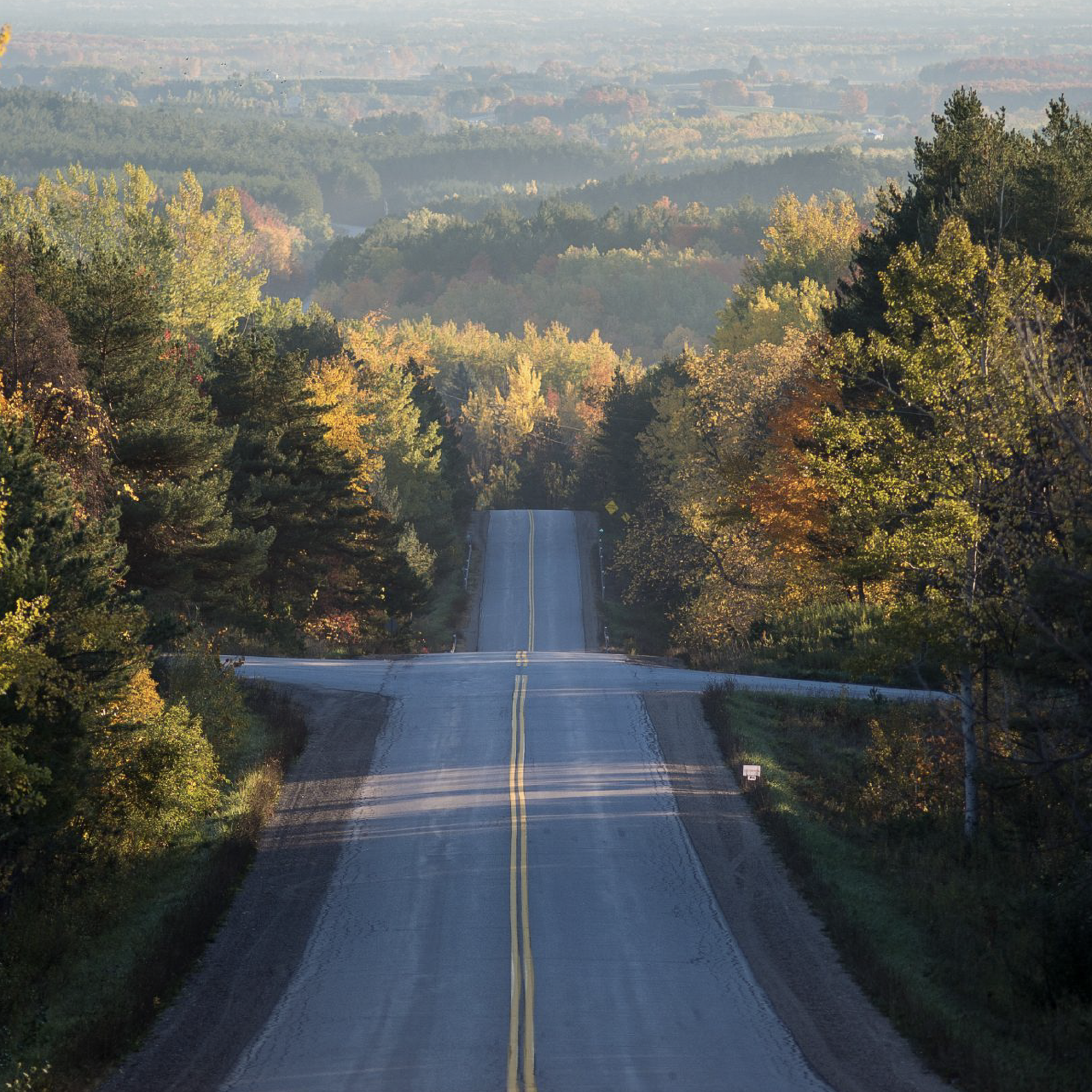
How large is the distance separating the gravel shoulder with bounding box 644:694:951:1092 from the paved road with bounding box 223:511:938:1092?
34cm

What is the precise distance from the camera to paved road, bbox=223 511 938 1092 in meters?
17.3

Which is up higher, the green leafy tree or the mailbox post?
the green leafy tree

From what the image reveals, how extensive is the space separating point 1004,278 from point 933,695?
1183cm

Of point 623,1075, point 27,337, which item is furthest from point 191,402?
point 623,1075

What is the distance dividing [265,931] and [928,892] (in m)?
10.4

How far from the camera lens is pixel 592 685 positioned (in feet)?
125

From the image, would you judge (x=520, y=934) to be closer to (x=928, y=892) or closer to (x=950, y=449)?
(x=928, y=892)

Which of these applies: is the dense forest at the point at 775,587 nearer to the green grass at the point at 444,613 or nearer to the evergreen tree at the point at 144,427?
the evergreen tree at the point at 144,427

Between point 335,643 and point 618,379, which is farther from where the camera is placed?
point 618,379

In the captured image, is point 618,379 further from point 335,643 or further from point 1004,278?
point 1004,278

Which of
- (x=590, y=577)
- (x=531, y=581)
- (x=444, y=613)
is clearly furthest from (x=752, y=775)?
(x=590, y=577)

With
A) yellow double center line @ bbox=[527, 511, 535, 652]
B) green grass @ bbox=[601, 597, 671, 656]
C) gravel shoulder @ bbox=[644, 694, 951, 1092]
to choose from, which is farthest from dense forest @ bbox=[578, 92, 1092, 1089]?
yellow double center line @ bbox=[527, 511, 535, 652]

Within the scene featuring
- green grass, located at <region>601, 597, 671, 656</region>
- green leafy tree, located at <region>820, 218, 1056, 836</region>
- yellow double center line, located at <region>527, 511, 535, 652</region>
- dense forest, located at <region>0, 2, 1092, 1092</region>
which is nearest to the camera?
dense forest, located at <region>0, 2, 1092, 1092</region>

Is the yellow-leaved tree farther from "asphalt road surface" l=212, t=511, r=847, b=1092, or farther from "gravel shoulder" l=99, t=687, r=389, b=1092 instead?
"gravel shoulder" l=99, t=687, r=389, b=1092
